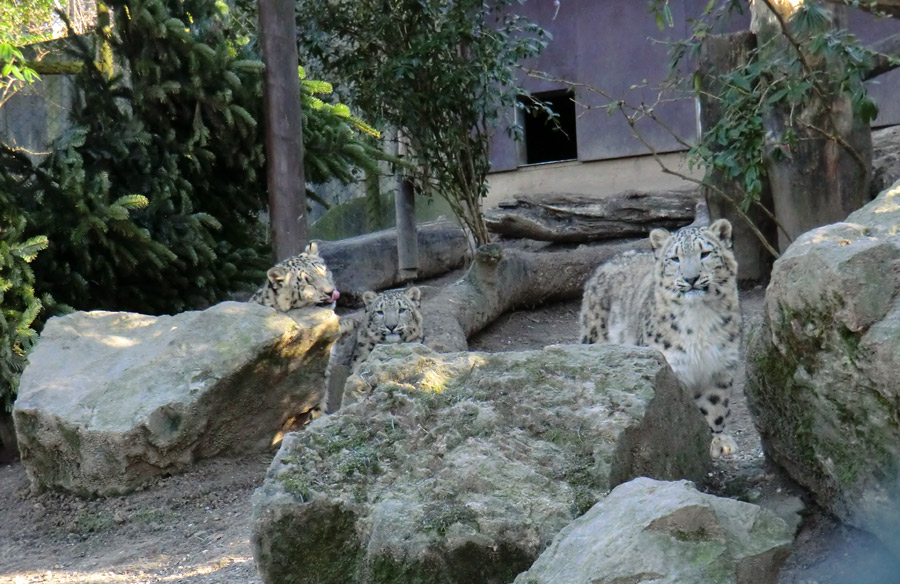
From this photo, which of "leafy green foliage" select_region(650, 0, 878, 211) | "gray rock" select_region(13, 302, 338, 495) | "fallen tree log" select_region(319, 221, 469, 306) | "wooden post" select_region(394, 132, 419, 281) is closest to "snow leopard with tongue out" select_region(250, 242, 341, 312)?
"gray rock" select_region(13, 302, 338, 495)

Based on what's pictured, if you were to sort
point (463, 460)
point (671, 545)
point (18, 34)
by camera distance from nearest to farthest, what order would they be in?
1. point (671, 545)
2. point (463, 460)
3. point (18, 34)

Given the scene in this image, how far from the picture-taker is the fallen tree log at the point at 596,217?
11.3 m

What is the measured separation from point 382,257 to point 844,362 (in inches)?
316

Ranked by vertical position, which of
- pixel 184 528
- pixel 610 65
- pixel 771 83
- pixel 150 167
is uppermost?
pixel 610 65

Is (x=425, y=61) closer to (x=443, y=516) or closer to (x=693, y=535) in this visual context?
(x=443, y=516)

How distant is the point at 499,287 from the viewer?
949cm

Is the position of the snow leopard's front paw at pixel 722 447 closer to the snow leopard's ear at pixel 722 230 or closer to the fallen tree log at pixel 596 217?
the snow leopard's ear at pixel 722 230

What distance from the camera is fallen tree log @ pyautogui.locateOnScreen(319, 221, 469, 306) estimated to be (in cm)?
1051

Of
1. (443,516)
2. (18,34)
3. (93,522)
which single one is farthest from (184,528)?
(18,34)

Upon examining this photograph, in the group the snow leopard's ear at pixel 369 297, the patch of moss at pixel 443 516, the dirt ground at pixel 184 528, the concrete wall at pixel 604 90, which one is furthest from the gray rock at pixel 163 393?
the concrete wall at pixel 604 90

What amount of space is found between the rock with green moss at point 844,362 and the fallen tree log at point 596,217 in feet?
24.7

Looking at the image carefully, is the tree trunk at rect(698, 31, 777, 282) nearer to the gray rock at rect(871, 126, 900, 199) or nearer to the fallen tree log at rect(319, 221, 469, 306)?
the gray rock at rect(871, 126, 900, 199)

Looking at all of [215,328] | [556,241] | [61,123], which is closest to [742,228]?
[556,241]

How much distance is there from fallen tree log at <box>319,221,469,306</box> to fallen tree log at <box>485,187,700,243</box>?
0.55m
